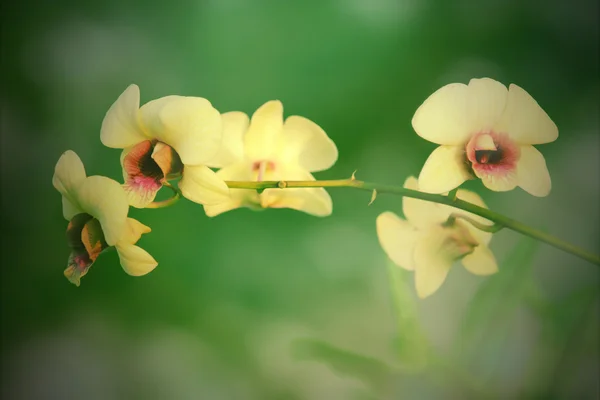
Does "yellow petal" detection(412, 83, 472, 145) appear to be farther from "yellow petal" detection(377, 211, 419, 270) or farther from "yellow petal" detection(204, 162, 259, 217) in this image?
"yellow petal" detection(204, 162, 259, 217)

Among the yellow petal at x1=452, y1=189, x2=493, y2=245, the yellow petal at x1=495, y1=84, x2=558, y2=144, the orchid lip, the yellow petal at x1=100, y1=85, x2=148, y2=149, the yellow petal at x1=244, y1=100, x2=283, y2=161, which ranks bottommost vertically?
the orchid lip

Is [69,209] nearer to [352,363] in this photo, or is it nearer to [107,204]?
[107,204]

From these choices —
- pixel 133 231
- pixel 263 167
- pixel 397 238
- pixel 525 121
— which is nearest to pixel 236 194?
pixel 263 167

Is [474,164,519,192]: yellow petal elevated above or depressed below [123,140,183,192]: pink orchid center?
above

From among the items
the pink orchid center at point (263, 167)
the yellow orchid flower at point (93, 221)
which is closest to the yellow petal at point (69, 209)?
the yellow orchid flower at point (93, 221)

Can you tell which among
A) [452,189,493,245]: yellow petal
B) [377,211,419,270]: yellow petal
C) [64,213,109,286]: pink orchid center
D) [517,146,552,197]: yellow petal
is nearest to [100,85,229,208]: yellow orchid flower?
[64,213,109,286]: pink orchid center

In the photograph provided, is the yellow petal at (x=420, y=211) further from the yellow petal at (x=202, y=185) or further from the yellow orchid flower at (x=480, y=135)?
the yellow petal at (x=202, y=185)
